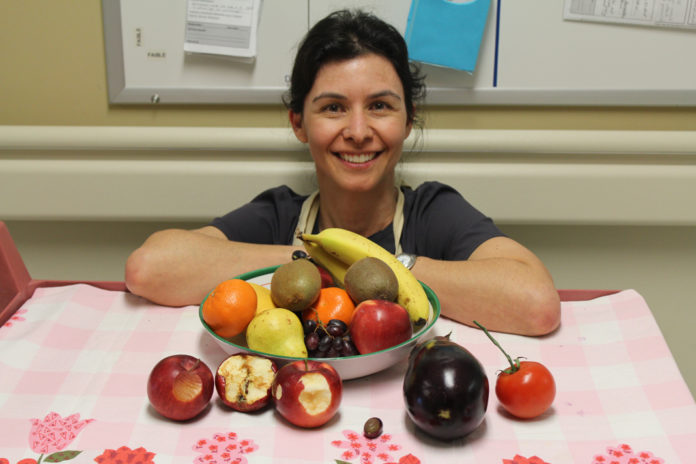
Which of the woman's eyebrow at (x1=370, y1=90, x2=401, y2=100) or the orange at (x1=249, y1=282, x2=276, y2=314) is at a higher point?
the woman's eyebrow at (x1=370, y1=90, x2=401, y2=100)

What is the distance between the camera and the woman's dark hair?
3.87 ft

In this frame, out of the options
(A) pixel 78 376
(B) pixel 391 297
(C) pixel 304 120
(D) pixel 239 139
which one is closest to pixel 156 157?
(D) pixel 239 139

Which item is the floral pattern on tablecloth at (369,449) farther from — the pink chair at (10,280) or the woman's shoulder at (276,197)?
the woman's shoulder at (276,197)

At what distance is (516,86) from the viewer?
1.39 meters

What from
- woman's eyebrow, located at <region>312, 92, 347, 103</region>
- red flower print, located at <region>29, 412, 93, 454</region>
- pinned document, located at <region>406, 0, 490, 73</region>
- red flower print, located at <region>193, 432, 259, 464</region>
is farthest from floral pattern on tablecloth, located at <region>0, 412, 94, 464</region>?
pinned document, located at <region>406, 0, 490, 73</region>

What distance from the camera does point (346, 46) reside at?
1174 millimetres

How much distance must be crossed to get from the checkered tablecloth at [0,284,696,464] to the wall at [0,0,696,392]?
0.53 metres

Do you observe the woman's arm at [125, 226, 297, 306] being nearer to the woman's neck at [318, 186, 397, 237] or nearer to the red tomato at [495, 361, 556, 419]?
the woman's neck at [318, 186, 397, 237]

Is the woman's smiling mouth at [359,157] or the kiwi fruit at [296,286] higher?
the woman's smiling mouth at [359,157]

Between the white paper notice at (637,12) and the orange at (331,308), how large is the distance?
2.97ft

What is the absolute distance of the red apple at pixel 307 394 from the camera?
660mm

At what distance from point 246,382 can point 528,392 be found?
32 centimetres

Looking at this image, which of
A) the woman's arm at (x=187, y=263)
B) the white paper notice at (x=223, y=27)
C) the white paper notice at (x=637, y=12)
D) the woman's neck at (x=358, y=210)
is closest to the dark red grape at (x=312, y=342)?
the woman's arm at (x=187, y=263)

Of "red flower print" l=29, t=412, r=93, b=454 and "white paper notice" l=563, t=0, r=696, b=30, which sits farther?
"white paper notice" l=563, t=0, r=696, b=30
